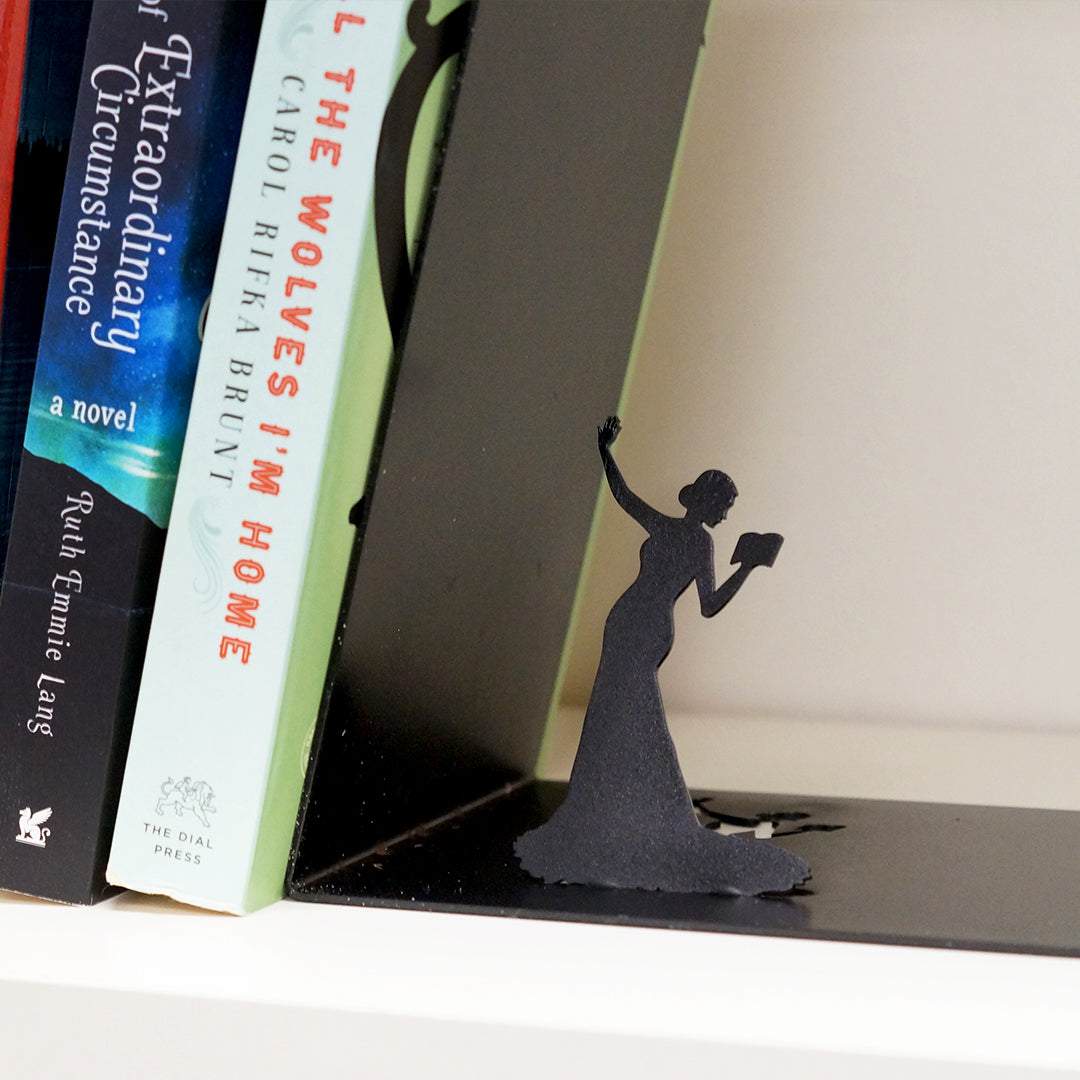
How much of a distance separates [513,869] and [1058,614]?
1.32ft

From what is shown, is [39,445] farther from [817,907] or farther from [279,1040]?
[817,907]

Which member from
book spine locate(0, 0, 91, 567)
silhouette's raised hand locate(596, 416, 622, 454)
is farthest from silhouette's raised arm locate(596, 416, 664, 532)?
book spine locate(0, 0, 91, 567)

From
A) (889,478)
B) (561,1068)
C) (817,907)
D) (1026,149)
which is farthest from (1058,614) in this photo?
(561,1068)

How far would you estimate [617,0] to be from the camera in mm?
603

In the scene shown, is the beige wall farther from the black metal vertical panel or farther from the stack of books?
the stack of books

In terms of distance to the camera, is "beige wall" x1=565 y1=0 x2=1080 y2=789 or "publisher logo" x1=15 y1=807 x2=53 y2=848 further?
"beige wall" x1=565 y1=0 x2=1080 y2=789

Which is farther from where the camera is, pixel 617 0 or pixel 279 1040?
pixel 617 0

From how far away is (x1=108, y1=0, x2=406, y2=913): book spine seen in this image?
0.46m

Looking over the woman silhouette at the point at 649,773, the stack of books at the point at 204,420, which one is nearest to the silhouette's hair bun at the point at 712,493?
the woman silhouette at the point at 649,773

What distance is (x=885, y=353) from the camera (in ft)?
2.63

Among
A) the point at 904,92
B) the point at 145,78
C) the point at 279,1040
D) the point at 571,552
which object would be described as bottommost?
the point at 279,1040

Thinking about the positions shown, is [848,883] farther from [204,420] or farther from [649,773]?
[204,420]

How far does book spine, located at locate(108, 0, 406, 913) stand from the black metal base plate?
0.05m

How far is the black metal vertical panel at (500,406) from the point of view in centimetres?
52
